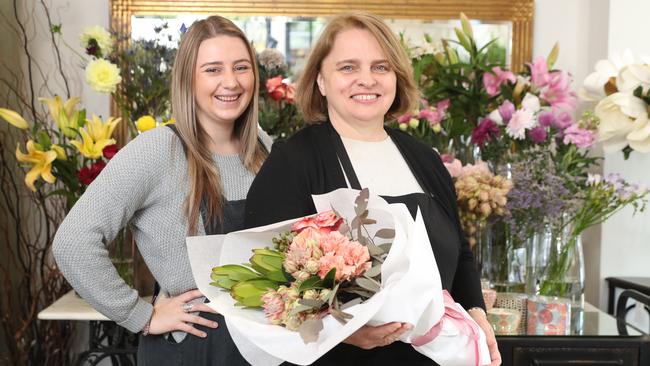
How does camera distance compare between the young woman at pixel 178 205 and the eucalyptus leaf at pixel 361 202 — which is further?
the young woman at pixel 178 205

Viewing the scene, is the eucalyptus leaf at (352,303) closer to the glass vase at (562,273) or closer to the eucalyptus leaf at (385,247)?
the eucalyptus leaf at (385,247)

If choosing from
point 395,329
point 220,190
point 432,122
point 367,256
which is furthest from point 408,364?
point 432,122

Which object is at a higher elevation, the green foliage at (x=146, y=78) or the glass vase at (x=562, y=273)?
the green foliage at (x=146, y=78)

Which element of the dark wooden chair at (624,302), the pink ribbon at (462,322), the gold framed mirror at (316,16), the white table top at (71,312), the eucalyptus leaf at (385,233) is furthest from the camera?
the gold framed mirror at (316,16)

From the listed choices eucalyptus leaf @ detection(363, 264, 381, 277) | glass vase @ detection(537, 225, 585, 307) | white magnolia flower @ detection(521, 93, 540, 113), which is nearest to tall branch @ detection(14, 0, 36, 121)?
white magnolia flower @ detection(521, 93, 540, 113)

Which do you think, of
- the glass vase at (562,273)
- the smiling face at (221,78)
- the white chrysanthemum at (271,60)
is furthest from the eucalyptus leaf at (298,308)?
the white chrysanthemum at (271,60)

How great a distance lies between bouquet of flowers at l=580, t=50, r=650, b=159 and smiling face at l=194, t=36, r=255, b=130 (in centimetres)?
133

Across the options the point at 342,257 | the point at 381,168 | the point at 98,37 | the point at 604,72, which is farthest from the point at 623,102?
the point at 98,37

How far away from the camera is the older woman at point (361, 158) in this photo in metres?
1.52

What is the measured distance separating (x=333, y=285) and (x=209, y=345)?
0.63 metres

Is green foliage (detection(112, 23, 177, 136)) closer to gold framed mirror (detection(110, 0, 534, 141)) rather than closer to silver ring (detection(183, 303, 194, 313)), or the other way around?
gold framed mirror (detection(110, 0, 534, 141))

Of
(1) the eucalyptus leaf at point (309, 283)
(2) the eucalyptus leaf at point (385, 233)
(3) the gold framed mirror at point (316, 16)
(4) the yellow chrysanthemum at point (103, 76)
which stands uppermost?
(3) the gold framed mirror at point (316, 16)

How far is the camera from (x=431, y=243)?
161cm

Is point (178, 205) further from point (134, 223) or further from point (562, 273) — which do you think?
point (562, 273)
